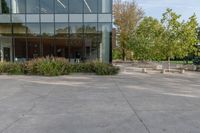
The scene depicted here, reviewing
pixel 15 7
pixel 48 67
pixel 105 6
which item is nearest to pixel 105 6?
pixel 105 6

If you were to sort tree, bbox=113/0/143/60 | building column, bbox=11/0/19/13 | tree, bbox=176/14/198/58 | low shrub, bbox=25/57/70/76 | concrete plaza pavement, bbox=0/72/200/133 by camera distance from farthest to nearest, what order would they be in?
tree, bbox=113/0/143/60 → building column, bbox=11/0/19/13 → tree, bbox=176/14/198/58 → low shrub, bbox=25/57/70/76 → concrete plaza pavement, bbox=0/72/200/133

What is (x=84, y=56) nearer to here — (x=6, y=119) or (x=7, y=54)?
(x=7, y=54)

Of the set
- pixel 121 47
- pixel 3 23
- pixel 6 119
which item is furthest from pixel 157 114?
pixel 121 47

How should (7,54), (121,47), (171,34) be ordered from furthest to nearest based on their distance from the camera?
1. (121,47)
2. (7,54)
3. (171,34)

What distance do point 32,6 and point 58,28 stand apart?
10.9 feet

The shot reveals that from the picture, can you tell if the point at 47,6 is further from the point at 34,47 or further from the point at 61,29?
the point at 34,47

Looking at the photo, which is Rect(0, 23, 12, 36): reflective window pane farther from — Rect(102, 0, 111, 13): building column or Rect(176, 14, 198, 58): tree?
Rect(176, 14, 198, 58): tree

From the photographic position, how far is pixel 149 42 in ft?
92.0

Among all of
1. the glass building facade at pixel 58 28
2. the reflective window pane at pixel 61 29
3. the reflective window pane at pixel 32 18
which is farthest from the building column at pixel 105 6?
the reflective window pane at pixel 32 18

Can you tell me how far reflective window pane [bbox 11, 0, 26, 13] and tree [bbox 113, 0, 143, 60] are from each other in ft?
78.4

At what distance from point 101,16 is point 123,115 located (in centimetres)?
1770

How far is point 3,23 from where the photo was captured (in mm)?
24219

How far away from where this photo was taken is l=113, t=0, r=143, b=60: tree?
4556 cm

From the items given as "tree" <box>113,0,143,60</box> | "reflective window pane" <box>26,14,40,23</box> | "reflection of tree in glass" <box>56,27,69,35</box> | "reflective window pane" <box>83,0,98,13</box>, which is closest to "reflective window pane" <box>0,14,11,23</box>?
"reflective window pane" <box>26,14,40,23</box>
